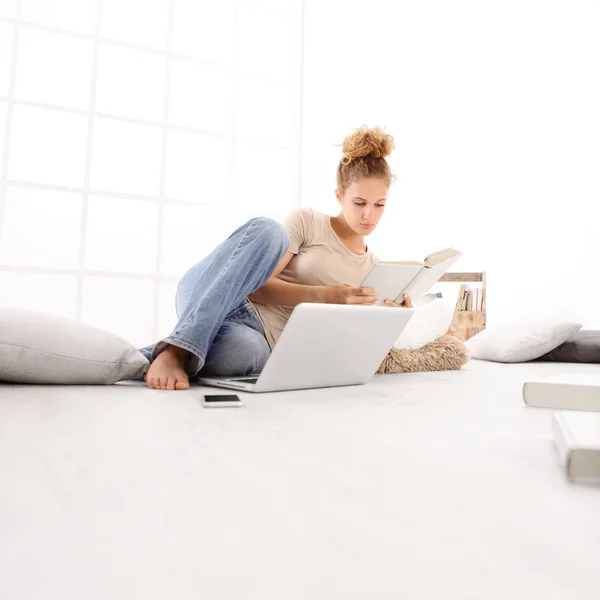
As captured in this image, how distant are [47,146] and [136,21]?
40.6 inches

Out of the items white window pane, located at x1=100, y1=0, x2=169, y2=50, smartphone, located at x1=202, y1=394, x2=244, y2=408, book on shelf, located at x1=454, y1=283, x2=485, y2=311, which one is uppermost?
white window pane, located at x1=100, y1=0, x2=169, y2=50

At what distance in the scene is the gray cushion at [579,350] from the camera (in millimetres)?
2479

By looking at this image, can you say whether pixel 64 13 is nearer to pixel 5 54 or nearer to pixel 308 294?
pixel 5 54

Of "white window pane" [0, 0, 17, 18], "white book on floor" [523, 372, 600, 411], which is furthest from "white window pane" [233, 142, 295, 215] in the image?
"white book on floor" [523, 372, 600, 411]

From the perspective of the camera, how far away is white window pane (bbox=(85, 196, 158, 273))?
332cm

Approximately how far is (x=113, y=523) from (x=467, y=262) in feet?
11.8

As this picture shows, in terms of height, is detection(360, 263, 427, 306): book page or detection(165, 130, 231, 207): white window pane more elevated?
detection(165, 130, 231, 207): white window pane

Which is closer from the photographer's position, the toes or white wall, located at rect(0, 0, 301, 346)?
the toes

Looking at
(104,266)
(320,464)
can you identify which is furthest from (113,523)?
(104,266)

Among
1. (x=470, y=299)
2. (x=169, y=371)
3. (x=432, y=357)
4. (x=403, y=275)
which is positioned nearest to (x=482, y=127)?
(x=470, y=299)

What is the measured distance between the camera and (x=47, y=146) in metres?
3.23

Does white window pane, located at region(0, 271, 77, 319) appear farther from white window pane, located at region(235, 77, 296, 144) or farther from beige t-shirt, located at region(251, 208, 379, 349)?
beige t-shirt, located at region(251, 208, 379, 349)

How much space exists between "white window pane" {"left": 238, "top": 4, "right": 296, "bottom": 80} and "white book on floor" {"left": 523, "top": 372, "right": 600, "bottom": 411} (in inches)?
137

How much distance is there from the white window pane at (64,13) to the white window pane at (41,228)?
104cm
